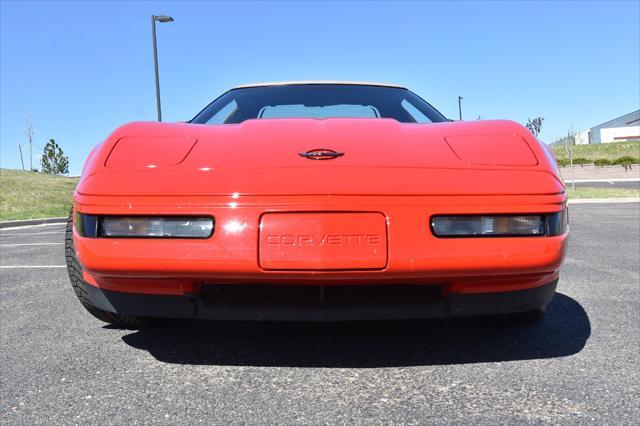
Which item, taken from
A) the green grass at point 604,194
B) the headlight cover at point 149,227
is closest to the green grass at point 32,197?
the headlight cover at point 149,227

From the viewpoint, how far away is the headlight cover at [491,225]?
186 centimetres

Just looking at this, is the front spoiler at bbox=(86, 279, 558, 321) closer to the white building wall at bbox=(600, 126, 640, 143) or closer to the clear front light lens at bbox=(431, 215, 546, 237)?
the clear front light lens at bbox=(431, 215, 546, 237)

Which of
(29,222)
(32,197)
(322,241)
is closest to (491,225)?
(322,241)

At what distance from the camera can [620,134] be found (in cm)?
8138

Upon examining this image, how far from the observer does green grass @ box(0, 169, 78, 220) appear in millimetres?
17047

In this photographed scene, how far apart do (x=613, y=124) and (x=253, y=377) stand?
364ft

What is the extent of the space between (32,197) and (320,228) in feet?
72.6

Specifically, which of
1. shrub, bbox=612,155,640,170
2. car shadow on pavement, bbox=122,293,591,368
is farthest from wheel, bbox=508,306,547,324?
shrub, bbox=612,155,640,170

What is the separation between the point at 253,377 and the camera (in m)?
1.99

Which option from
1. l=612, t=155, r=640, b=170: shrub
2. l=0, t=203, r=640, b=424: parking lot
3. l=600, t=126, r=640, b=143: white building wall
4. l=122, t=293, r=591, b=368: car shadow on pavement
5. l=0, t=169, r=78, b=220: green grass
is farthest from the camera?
l=600, t=126, r=640, b=143: white building wall

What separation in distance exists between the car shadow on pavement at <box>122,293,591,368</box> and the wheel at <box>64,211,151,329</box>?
7 centimetres

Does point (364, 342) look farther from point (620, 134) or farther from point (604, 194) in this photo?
point (620, 134)

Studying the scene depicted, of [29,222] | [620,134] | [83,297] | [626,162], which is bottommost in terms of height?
[29,222]

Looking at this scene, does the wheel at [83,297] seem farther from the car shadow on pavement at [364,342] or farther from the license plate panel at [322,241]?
the license plate panel at [322,241]
